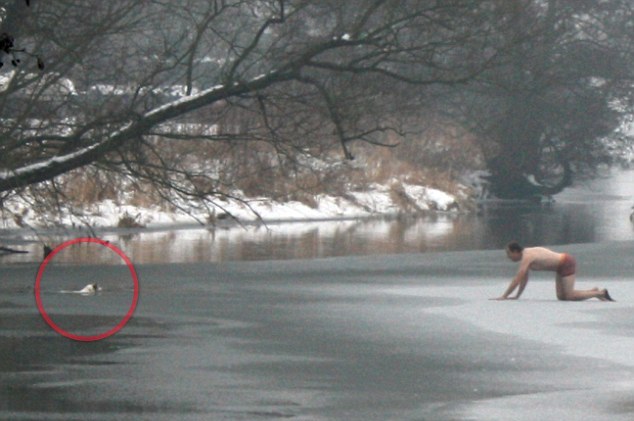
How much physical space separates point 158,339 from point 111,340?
0.43 meters

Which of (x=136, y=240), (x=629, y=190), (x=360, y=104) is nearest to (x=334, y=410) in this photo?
(x=360, y=104)

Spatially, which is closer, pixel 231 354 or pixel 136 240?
pixel 231 354

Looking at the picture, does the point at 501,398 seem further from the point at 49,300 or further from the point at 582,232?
the point at 582,232

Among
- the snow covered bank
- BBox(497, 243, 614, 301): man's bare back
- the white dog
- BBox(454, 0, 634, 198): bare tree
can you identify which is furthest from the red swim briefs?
BBox(454, 0, 634, 198): bare tree

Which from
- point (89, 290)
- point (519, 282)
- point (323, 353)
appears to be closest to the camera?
point (323, 353)

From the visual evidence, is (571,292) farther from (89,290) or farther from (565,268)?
(89,290)

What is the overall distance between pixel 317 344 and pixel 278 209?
26474 millimetres

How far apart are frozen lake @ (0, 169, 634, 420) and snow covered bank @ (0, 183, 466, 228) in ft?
24.7

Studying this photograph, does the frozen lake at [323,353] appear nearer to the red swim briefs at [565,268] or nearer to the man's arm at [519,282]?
the man's arm at [519,282]

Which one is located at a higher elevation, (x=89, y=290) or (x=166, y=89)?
(x=166, y=89)

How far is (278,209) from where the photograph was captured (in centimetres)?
4131

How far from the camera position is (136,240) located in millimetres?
31938

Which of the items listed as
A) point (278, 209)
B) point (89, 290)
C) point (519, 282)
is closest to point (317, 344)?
point (519, 282)

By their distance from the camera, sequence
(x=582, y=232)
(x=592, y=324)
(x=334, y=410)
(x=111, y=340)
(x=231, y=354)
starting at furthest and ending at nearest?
(x=582, y=232) < (x=592, y=324) < (x=111, y=340) < (x=231, y=354) < (x=334, y=410)
